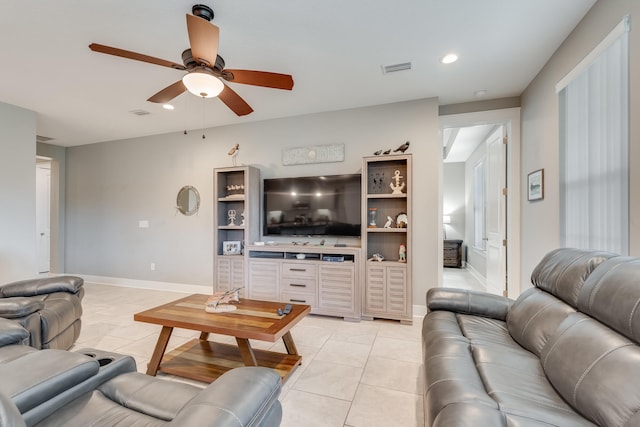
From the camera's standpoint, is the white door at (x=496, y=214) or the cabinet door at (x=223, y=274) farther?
the cabinet door at (x=223, y=274)

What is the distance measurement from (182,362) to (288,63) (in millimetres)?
2776

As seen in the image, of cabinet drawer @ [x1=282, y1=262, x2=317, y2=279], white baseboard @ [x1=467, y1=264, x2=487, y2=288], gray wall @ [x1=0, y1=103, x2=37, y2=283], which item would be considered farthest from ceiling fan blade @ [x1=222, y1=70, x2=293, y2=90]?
white baseboard @ [x1=467, y1=264, x2=487, y2=288]

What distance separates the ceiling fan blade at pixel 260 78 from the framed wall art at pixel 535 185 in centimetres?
259

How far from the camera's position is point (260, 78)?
2129mm

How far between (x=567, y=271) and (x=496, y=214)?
104 inches

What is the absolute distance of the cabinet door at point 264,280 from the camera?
3623mm

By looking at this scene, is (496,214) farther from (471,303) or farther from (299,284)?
(299,284)

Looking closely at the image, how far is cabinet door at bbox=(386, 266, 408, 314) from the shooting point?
10.6ft

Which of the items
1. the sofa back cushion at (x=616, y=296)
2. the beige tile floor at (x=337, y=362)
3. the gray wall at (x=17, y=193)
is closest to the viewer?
the sofa back cushion at (x=616, y=296)

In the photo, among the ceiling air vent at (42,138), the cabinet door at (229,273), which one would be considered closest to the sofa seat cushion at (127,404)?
the cabinet door at (229,273)

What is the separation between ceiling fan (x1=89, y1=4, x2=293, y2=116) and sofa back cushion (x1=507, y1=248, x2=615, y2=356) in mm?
2127

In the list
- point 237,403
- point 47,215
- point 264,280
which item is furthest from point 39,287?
point 47,215

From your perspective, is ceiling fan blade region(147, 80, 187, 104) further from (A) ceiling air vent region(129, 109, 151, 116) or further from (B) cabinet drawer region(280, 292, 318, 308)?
(B) cabinet drawer region(280, 292, 318, 308)

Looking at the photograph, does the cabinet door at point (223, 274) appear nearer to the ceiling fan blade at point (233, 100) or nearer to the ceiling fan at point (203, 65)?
the ceiling fan blade at point (233, 100)
